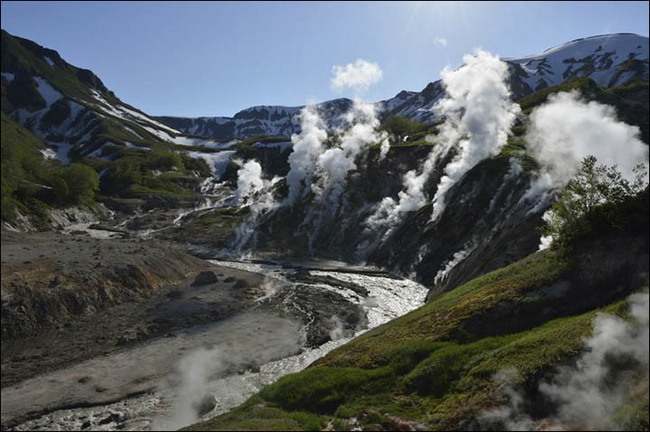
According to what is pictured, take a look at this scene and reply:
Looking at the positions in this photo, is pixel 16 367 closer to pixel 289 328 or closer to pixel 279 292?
pixel 289 328

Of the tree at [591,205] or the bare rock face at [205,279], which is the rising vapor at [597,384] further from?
the bare rock face at [205,279]

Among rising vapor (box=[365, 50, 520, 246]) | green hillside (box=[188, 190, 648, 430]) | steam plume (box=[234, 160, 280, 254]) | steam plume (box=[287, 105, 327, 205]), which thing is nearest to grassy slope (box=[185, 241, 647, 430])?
green hillside (box=[188, 190, 648, 430])

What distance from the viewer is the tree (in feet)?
88.5

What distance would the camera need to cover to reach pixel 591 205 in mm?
28953

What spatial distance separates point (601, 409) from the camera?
53.7 feet

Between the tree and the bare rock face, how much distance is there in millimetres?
47119

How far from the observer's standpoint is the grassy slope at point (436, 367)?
20000mm

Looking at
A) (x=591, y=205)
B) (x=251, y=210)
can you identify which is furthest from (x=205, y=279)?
(x=251, y=210)

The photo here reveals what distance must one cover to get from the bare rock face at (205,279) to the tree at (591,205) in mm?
47119

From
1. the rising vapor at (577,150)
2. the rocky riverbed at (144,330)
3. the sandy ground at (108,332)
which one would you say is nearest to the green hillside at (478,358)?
the rocky riverbed at (144,330)

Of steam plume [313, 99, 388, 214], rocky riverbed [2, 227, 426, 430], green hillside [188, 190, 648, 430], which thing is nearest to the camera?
green hillside [188, 190, 648, 430]

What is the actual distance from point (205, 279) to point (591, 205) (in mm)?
50855

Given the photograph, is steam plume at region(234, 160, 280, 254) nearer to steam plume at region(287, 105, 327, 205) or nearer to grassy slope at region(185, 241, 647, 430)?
steam plume at region(287, 105, 327, 205)

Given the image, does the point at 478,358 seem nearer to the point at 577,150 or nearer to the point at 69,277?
the point at 69,277
